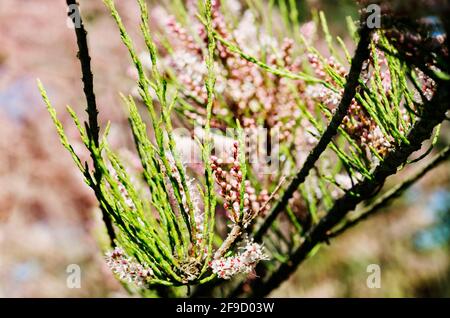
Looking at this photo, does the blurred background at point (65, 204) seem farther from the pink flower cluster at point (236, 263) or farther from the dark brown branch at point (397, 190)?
the pink flower cluster at point (236, 263)

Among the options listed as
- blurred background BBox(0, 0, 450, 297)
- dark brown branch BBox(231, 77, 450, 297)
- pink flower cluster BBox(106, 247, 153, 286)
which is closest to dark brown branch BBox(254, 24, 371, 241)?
dark brown branch BBox(231, 77, 450, 297)

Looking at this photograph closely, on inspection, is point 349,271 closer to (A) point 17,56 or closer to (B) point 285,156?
(B) point 285,156

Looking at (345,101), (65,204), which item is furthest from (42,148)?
(345,101)

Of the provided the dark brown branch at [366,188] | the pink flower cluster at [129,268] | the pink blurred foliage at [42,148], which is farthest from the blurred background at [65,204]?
the pink flower cluster at [129,268]

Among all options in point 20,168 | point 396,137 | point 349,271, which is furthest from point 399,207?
point 396,137

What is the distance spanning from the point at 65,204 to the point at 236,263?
320cm

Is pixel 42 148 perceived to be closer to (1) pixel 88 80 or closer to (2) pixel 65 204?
(2) pixel 65 204

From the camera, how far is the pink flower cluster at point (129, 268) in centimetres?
55

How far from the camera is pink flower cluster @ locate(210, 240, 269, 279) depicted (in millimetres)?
521

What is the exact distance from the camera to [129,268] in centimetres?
55

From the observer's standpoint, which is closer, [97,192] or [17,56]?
[97,192]

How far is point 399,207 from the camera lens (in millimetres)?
3838

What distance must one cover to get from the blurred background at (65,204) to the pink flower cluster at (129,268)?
2.39 metres

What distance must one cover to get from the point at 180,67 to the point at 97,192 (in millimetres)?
345
